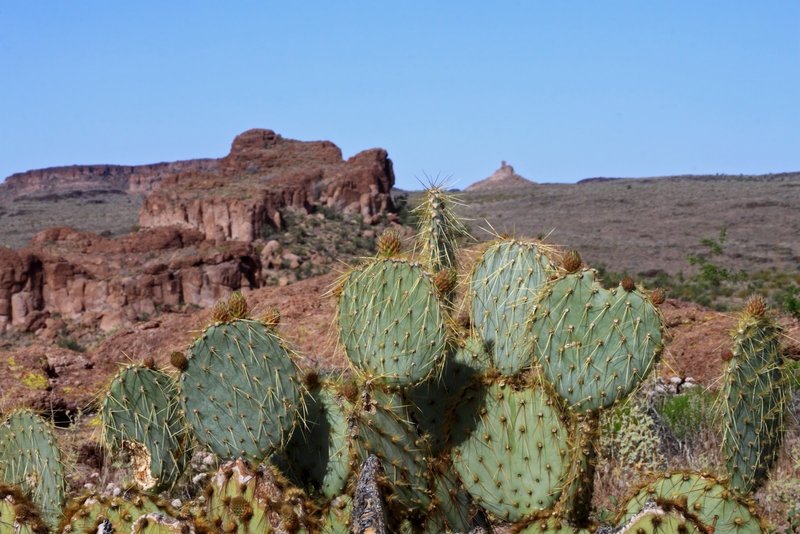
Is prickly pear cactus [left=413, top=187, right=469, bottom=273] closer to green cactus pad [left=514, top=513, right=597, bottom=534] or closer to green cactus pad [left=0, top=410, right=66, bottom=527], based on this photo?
green cactus pad [left=514, top=513, right=597, bottom=534]

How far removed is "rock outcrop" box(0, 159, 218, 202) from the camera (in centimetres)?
11875

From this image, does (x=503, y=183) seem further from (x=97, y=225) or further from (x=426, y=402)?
(x=426, y=402)

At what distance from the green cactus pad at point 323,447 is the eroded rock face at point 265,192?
3200cm

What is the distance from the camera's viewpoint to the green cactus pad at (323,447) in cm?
365

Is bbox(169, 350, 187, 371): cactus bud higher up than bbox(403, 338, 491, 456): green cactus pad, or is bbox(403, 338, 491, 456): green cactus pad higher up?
bbox(169, 350, 187, 371): cactus bud

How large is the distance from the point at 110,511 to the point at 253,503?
1.84ft

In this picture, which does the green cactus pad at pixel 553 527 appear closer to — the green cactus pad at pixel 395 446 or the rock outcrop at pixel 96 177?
the green cactus pad at pixel 395 446

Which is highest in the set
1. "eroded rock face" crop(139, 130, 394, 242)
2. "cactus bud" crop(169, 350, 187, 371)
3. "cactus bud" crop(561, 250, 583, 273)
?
"eroded rock face" crop(139, 130, 394, 242)

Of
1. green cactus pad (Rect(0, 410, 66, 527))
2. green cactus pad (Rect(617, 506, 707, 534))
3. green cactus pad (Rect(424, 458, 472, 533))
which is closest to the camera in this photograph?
green cactus pad (Rect(617, 506, 707, 534))

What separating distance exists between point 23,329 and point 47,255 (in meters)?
3.30

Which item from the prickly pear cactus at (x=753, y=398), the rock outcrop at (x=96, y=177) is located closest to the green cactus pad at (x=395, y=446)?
the prickly pear cactus at (x=753, y=398)

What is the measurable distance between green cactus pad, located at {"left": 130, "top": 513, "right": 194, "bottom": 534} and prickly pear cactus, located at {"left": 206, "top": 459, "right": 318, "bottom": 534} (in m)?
0.09

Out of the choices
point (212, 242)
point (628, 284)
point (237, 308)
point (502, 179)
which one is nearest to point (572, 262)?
point (628, 284)

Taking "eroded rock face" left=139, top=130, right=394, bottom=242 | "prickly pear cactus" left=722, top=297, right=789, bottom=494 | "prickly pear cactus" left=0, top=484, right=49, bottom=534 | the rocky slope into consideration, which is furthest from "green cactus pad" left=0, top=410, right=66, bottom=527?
"eroded rock face" left=139, top=130, right=394, bottom=242
